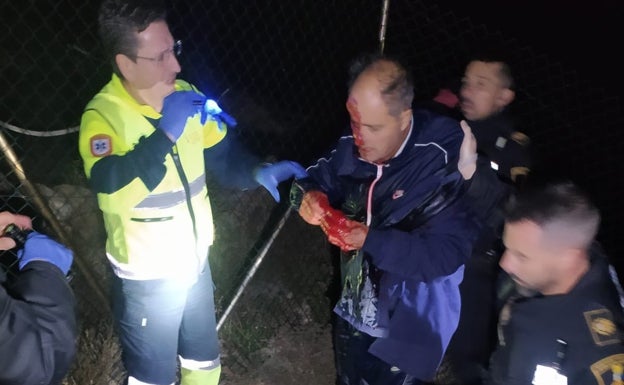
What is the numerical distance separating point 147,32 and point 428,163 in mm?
1203

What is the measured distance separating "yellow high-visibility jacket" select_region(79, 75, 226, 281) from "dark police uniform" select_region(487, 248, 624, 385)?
4.62 feet

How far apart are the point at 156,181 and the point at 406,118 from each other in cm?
103

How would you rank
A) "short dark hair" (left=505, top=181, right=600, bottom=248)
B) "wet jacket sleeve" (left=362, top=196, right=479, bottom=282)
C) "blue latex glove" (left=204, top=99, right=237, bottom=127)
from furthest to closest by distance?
"blue latex glove" (left=204, top=99, right=237, bottom=127) → "wet jacket sleeve" (left=362, top=196, right=479, bottom=282) → "short dark hair" (left=505, top=181, right=600, bottom=248)

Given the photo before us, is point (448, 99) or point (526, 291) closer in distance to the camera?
point (526, 291)

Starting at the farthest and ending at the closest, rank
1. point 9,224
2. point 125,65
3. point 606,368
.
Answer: point 125,65, point 9,224, point 606,368

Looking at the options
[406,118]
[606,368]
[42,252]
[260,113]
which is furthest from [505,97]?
[260,113]

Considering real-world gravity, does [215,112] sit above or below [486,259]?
above

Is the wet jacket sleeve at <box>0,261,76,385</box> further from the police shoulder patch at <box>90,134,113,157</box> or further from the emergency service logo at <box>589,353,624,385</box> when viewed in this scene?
the emergency service logo at <box>589,353,624,385</box>

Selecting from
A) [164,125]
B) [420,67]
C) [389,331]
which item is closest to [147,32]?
[164,125]

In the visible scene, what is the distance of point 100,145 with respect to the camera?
2.25 metres

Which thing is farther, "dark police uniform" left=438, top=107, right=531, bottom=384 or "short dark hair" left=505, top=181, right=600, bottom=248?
"dark police uniform" left=438, top=107, right=531, bottom=384

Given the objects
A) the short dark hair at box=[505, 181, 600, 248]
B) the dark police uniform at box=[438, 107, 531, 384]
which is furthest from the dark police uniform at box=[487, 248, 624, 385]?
the dark police uniform at box=[438, 107, 531, 384]

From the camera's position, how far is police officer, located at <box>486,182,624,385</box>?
5.73ft

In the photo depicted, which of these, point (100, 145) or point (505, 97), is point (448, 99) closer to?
point (505, 97)
